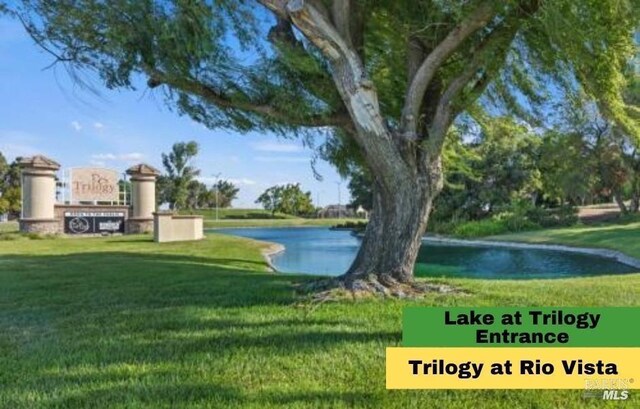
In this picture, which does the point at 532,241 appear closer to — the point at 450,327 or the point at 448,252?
the point at 448,252

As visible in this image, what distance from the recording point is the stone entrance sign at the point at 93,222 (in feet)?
75.4

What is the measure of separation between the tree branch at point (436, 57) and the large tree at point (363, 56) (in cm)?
1

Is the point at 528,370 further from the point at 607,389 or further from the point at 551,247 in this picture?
the point at 551,247

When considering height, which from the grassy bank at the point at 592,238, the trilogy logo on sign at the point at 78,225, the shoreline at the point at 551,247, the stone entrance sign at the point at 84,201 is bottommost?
the shoreline at the point at 551,247

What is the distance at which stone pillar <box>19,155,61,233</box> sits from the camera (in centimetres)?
2158

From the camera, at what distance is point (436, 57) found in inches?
237

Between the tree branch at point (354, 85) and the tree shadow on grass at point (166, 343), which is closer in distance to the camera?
the tree shadow on grass at point (166, 343)

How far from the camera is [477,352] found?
9.98 ft

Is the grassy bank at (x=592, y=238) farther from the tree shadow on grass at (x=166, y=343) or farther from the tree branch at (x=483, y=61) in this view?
the tree shadow on grass at (x=166, y=343)

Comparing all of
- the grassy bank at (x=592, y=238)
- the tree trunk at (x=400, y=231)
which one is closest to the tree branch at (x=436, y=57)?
the tree trunk at (x=400, y=231)

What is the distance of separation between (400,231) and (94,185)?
21765 mm

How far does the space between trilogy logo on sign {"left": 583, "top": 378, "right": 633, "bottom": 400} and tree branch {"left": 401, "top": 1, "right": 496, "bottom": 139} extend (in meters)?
3.74

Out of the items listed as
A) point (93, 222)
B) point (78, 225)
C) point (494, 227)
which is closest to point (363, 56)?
point (78, 225)

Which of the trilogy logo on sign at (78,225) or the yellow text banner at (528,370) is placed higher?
the trilogy logo on sign at (78,225)
